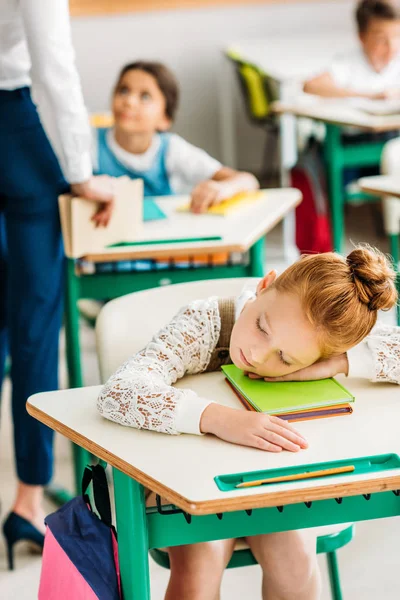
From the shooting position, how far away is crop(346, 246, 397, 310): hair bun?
141 cm

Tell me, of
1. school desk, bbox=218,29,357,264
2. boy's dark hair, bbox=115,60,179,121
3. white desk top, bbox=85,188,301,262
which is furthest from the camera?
school desk, bbox=218,29,357,264

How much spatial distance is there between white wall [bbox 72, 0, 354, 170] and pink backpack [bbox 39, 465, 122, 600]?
490 centimetres

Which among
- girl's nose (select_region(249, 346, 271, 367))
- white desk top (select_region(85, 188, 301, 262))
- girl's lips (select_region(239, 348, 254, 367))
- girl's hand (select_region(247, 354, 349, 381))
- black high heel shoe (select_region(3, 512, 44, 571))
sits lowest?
black high heel shoe (select_region(3, 512, 44, 571))

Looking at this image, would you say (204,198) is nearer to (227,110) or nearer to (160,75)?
(160,75)

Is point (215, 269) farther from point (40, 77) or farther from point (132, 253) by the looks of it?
point (40, 77)

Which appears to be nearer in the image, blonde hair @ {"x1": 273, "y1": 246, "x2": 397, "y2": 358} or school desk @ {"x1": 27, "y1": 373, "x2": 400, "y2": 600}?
school desk @ {"x1": 27, "y1": 373, "x2": 400, "y2": 600}

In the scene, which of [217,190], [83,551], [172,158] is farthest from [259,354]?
[172,158]

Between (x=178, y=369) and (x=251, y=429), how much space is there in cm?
26

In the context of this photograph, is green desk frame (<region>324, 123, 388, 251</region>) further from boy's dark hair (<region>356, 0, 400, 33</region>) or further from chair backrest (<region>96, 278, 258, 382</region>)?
chair backrest (<region>96, 278, 258, 382</region>)

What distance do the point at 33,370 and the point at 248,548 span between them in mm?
901

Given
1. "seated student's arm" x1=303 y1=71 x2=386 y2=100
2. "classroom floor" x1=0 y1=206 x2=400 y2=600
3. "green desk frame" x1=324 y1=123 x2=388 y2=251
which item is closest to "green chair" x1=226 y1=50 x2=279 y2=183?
"seated student's arm" x1=303 y1=71 x2=386 y2=100

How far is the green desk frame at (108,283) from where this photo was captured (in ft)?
7.88

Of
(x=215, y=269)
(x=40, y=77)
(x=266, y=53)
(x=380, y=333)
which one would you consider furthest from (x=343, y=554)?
(x=266, y=53)

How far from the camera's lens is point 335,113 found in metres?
4.11
